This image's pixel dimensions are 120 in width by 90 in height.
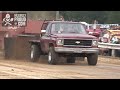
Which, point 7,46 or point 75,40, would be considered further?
point 7,46

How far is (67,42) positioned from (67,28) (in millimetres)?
1079

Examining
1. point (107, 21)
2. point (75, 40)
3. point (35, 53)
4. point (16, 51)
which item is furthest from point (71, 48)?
point (107, 21)

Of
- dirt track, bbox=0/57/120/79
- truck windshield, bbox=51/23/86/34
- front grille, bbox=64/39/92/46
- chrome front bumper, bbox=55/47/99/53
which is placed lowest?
dirt track, bbox=0/57/120/79

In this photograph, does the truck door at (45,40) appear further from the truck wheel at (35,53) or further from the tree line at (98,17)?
the tree line at (98,17)

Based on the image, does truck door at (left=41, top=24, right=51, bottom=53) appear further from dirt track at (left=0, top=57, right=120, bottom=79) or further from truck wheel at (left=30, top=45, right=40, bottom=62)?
dirt track at (left=0, top=57, right=120, bottom=79)

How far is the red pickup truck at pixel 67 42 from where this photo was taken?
53.0 ft

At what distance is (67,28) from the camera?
56.2 ft

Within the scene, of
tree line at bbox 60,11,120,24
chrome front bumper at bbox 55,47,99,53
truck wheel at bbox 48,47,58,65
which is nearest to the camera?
chrome front bumper at bbox 55,47,99,53

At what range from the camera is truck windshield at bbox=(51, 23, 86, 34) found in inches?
674

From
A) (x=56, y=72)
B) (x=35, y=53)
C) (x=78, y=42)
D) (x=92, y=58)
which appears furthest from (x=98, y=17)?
(x=56, y=72)

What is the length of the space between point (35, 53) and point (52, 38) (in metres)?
1.92

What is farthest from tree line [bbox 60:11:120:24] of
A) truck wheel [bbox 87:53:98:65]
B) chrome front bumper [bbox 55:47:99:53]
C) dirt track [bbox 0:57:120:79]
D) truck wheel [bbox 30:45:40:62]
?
chrome front bumper [bbox 55:47:99:53]
